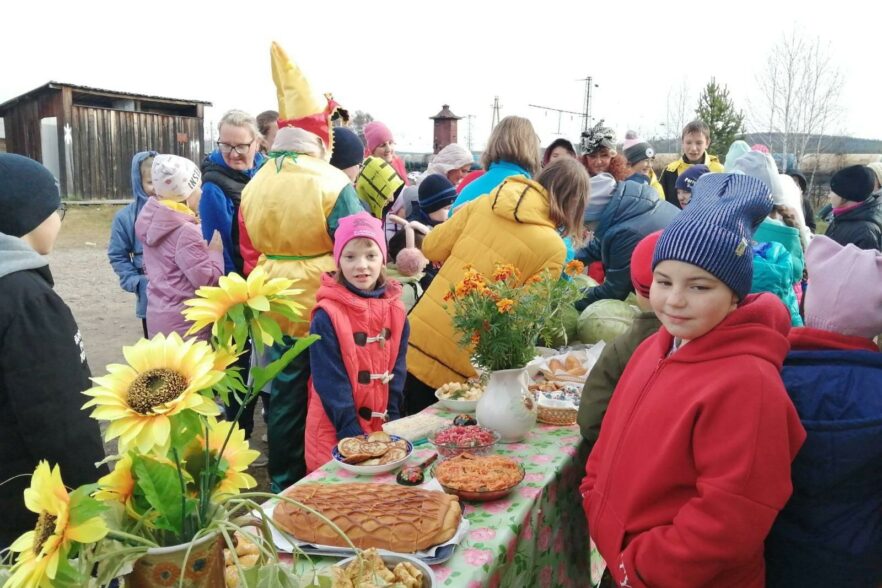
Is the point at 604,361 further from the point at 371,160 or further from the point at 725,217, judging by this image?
the point at 371,160

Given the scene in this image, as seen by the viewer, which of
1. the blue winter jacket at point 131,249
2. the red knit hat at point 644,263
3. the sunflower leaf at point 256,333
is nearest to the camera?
the sunflower leaf at point 256,333

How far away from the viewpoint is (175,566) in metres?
0.98

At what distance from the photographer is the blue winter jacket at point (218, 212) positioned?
13.3 feet

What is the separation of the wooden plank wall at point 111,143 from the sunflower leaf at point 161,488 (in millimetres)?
19634

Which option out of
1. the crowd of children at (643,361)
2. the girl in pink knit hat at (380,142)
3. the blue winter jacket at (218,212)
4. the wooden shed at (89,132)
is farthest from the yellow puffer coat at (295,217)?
the wooden shed at (89,132)

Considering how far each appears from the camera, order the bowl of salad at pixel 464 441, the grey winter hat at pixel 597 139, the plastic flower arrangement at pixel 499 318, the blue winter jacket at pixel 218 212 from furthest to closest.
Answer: the grey winter hat at pixel 597 139
the blue winter jacket at pixel 218 212
the plastic flower arrangement at pixel 499 318
the bowl of salad at pixel 464 441

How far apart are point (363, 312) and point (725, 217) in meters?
1.52

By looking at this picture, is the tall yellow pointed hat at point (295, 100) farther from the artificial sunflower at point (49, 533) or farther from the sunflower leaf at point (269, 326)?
the artificial sunflower at point (49, 533)

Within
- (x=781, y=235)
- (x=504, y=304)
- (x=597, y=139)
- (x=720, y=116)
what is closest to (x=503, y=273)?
(x=504, y=304)

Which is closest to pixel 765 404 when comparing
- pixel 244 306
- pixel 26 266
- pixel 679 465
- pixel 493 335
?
pixel 679 465

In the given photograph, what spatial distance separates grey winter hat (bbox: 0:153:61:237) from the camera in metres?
1.98

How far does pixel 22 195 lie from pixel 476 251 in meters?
1.98

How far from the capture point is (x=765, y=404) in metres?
1.48

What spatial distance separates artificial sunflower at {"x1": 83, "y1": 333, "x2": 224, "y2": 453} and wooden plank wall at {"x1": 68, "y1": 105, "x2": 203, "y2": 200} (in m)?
19.6
